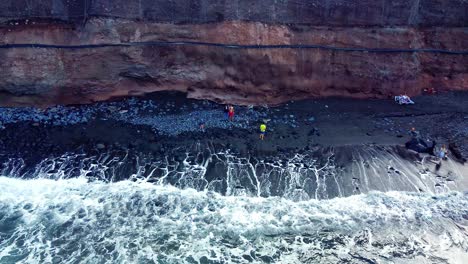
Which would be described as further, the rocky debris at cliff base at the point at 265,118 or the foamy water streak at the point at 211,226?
the rocky debris at cliff base at the point at 265,118

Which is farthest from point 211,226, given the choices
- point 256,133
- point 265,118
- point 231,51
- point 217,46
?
Answer: point 217,46

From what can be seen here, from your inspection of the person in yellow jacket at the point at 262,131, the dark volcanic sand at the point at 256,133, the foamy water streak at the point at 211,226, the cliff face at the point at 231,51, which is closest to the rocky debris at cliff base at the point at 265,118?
the dark volcanic sand at the point at 256,133

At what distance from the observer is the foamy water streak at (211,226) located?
48.3ft

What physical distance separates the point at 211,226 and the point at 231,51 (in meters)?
9.59

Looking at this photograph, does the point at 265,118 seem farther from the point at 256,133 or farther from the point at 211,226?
the point at 211,226

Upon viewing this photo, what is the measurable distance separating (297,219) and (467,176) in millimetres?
7676

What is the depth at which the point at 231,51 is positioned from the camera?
2197cm

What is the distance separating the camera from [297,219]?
1619 centimetres

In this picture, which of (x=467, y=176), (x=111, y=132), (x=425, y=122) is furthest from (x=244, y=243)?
(x=425, y=122)

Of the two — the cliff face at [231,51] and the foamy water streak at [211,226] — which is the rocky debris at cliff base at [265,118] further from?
the foamy water streak at [211,226]

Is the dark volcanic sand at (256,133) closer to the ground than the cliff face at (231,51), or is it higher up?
closer to the ground

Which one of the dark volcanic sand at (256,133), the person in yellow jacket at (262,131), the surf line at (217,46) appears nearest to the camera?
the dark volcanic sand at (256,133)

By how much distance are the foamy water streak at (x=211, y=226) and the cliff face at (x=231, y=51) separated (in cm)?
623

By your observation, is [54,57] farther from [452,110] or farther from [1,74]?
[452,110]
